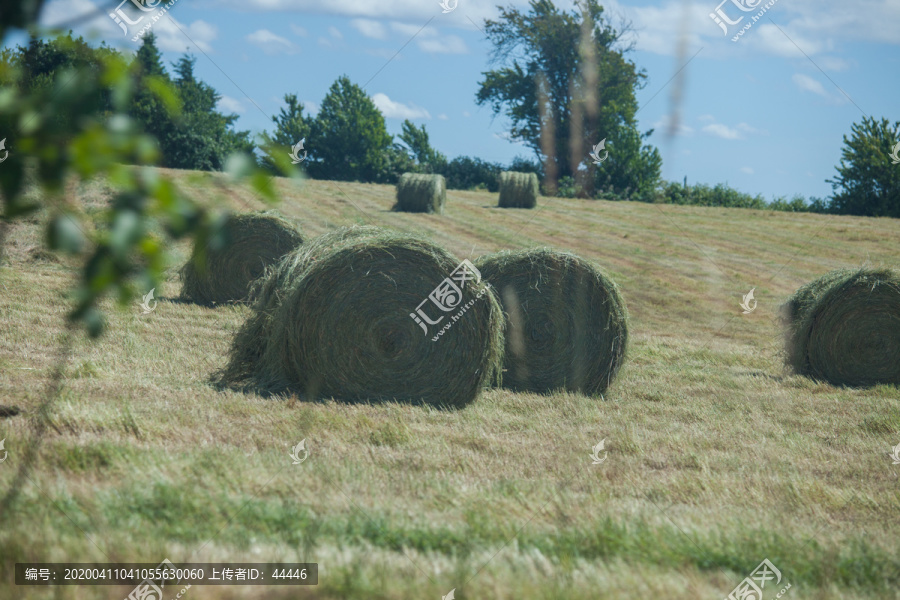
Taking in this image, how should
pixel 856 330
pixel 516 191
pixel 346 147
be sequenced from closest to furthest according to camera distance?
pixel 856 330 < pixel 516 191 < pixel 346 147

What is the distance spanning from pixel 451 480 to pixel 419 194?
869 inches

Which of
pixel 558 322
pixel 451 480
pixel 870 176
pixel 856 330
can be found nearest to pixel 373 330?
pixel 558 322

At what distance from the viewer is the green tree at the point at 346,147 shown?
169 feet

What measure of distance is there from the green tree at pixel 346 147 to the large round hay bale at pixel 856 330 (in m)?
42.1

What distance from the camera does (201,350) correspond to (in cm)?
927

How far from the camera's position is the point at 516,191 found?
102 ft

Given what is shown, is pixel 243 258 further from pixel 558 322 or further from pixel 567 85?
pixel 567 85

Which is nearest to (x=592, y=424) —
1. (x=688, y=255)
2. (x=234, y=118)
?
(x=688, y=255)

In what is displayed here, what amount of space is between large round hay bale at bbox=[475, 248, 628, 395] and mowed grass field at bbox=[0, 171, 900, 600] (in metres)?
0.50

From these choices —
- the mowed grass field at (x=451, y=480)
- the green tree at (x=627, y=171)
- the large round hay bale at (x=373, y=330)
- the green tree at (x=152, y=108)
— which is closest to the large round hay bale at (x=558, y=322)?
the mowed grass field at (x=451, y=480)

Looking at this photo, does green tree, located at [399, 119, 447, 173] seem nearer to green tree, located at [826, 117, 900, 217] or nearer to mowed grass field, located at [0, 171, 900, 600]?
green tree, located at [826, 117, 900, 217]

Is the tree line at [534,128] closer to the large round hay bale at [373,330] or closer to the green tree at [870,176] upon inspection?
the green tree at [870,176]

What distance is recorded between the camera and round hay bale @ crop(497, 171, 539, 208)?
30.9 metres

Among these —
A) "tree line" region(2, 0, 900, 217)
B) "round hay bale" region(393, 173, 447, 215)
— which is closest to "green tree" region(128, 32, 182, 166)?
"tree line" region(2, 0, 900, 217)
